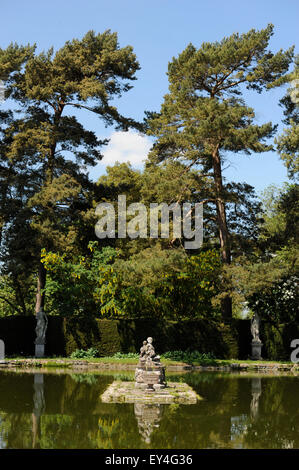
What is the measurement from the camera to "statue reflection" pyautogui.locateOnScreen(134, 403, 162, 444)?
33.8 feet

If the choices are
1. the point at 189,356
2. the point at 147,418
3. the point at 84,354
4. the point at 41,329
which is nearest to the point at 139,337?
the point at 189,356

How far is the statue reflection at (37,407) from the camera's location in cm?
979

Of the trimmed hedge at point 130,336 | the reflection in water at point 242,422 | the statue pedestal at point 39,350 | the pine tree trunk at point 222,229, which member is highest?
the pine tree trunk at point 222,229

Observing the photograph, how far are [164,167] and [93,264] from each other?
24.0 feet

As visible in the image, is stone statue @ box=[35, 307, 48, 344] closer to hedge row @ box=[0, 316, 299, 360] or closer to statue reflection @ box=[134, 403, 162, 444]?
hedge row @ box=[0, 316, 299, 360]

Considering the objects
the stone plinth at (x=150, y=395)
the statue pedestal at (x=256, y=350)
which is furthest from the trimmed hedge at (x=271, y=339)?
the stone plinth at (x=150, y=395)

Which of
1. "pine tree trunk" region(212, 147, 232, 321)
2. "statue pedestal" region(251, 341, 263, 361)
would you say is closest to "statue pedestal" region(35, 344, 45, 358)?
"pine tree trunk" region(212, 147, 232, 321)

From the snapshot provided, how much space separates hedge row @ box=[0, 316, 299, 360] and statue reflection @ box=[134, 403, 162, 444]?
1496 centimetres

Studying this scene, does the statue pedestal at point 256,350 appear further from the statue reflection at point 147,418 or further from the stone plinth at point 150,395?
the statue reflection at point 147,418

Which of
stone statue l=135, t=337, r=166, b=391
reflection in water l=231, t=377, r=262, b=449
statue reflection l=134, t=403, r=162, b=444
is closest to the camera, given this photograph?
reflection in water l=231, t=377, r=262, b=449

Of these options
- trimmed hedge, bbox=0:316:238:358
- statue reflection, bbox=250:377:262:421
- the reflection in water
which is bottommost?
statue reflection, bbox=250:377:262:421

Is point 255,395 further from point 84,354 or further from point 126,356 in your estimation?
point 84,354

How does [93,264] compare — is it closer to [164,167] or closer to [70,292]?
[70,292]

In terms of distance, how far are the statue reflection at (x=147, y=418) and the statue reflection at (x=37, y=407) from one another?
6.74 ft
